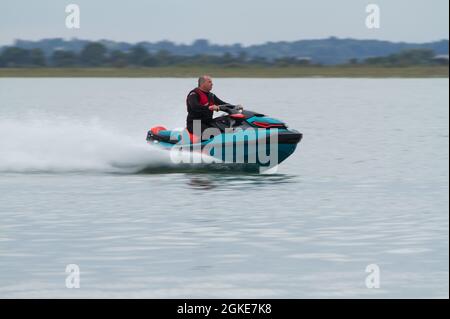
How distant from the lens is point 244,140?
712 inches

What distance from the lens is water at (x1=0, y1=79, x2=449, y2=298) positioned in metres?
10.1

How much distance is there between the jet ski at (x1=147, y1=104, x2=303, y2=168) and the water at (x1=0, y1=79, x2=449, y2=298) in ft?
1.39

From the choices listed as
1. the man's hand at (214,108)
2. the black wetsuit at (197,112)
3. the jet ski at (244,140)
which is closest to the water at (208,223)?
the jet ski at (244,140)

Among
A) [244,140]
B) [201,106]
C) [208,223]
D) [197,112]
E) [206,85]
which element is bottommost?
[208,223]

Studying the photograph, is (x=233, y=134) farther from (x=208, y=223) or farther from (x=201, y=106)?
(x=208, y=223)

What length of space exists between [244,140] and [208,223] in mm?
5032

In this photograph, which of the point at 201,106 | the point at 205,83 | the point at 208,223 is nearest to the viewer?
the point at 208,223

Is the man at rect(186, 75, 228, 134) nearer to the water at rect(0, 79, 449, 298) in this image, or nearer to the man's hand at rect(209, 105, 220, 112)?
the man's hand at rect(209, 105, 220, 112)

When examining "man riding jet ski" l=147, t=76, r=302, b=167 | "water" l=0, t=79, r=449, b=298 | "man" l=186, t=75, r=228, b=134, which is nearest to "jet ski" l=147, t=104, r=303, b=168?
"man riding jet ski" l=147, t=76, r=302, b=167

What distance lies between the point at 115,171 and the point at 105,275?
8.77 meters

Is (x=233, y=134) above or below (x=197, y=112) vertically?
below

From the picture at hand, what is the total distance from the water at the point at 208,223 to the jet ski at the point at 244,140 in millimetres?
423

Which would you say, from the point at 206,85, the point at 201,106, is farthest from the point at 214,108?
the point at 206,85
